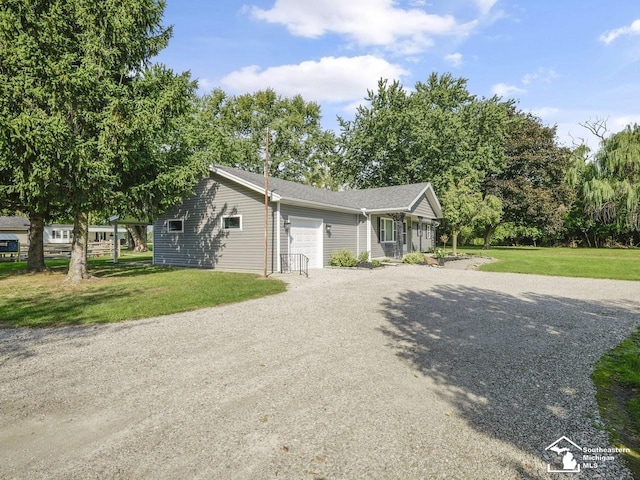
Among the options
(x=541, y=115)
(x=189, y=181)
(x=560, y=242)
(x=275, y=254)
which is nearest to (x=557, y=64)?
(x=275, y=254)

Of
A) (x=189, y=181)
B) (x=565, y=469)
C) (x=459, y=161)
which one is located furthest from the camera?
(x=459, y=161)

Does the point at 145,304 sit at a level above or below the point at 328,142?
below

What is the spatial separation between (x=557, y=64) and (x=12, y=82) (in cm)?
1889

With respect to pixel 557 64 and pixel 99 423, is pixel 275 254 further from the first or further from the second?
pixel 557 64

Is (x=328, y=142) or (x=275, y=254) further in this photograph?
(x=328, y=142)

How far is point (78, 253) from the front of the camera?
38.2 ft

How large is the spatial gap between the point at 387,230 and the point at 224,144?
17.2m

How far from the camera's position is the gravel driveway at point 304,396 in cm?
250

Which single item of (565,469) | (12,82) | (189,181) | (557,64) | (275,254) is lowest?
(565,469)

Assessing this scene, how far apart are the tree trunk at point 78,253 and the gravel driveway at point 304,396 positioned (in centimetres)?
636

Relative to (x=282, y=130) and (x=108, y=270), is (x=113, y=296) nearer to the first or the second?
(x=108, y=270)

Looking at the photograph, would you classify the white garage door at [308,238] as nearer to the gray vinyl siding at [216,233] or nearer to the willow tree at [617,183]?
the gray vinyl siding at [216,233]

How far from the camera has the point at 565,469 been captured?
2.44 meters
